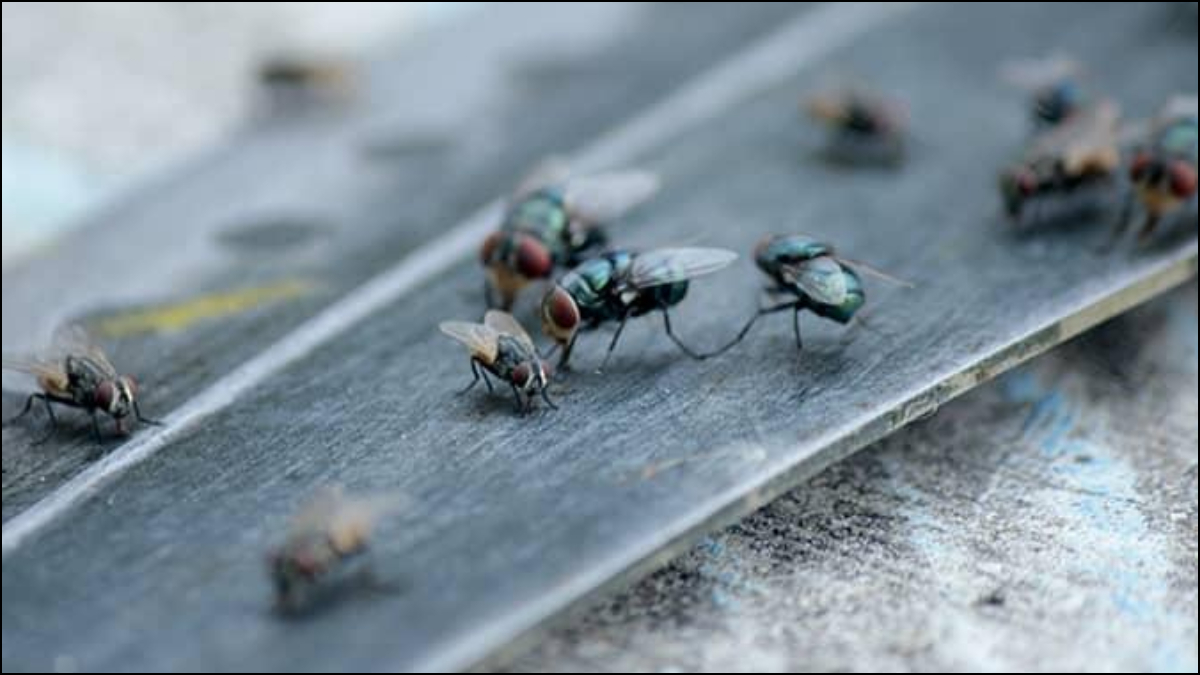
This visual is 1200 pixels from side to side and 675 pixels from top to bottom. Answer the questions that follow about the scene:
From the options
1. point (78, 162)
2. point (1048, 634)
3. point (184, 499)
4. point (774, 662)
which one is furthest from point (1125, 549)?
point (78, 162)

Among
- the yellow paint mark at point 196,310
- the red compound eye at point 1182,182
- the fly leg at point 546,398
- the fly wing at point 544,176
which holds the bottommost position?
the red compound eye at point 1182,182

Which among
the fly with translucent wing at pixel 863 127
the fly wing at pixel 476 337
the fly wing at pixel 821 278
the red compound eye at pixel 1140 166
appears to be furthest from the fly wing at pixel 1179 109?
the fly wing at pixel 476 337

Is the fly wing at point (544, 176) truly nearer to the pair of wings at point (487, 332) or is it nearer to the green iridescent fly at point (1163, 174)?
the pair of wings at point (487, 332)

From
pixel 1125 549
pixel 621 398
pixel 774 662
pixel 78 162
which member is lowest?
pixel 1125 549

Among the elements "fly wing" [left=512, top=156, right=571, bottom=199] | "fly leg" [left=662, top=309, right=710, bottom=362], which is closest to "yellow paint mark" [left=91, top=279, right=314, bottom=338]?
"fly wing" [left=512, top=156, right=571, bottom=199]

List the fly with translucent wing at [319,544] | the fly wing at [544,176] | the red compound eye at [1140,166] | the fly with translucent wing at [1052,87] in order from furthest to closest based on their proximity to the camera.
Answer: the fly with translucent wing at [1052,87], the fly wing at [544,176], the red compound eye at [1140,166], the fly with translucent wing at [319,544]

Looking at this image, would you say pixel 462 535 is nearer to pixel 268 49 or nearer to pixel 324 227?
pixel 324 227

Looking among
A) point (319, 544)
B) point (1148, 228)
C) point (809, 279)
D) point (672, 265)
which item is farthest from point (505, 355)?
point (1148, 228)
